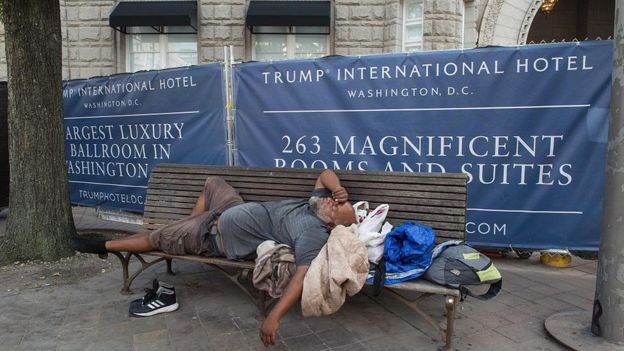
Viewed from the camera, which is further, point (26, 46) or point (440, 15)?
point (440, 15)

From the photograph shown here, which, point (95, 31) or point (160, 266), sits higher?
point (95, 31)

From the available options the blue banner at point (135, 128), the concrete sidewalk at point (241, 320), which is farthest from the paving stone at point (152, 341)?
the blue banner at point (135, 128)

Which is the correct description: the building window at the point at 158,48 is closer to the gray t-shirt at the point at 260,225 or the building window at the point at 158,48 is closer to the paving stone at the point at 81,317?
the paving stone at the point at 81,317

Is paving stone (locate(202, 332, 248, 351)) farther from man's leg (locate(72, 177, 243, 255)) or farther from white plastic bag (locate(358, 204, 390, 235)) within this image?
white plastic bag (locate(358, 204, 390, 235))

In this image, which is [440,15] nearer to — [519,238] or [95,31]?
[519,238]

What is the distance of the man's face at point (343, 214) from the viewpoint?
12.1ft

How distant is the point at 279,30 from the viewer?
464 inches

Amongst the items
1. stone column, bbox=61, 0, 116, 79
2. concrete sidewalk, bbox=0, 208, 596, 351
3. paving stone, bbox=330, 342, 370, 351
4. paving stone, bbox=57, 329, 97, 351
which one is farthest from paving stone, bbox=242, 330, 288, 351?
stone column, bbox=61, 0, 116, 79

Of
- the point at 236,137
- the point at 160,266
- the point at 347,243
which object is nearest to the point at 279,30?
the point at 236,137

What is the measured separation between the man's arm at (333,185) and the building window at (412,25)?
298 inches

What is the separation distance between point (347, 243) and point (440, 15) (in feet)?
28.1

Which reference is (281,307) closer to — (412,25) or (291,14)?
(291,14)

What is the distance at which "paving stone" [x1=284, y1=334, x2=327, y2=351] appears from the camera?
3297 mm

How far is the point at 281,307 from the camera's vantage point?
2.93 metres
